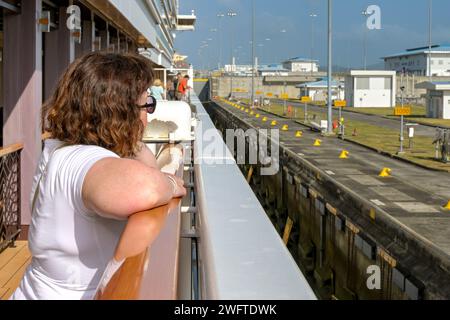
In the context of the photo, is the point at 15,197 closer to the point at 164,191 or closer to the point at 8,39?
the point at 8,39

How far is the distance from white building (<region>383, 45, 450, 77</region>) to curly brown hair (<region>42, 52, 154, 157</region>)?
125 meters

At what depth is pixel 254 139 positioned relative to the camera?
85.4ft

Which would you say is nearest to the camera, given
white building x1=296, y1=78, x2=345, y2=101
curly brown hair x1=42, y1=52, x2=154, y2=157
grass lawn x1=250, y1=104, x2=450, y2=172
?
curly brown hair x1=42, y1=52, x2=154, y2=157

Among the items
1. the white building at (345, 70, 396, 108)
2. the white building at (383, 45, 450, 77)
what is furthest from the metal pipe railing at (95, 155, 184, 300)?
the white building at (383, 45, 450, 77)

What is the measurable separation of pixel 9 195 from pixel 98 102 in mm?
5809

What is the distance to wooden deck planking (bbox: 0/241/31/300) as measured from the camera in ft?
20.2

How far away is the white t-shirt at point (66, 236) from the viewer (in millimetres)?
2236

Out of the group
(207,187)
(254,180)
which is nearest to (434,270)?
(207,187)

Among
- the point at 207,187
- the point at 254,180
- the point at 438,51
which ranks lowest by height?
the point at 254,180

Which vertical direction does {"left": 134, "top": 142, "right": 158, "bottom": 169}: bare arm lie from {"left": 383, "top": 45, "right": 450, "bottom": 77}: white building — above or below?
below

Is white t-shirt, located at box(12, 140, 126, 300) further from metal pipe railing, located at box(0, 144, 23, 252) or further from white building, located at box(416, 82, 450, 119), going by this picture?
white building, located at box(416, 82, 450, 119)

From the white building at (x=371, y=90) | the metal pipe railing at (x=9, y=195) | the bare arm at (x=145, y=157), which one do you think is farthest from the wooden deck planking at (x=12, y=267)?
the white building at (x=371, y=90)

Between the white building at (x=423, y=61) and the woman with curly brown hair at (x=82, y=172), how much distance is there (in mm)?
125280
